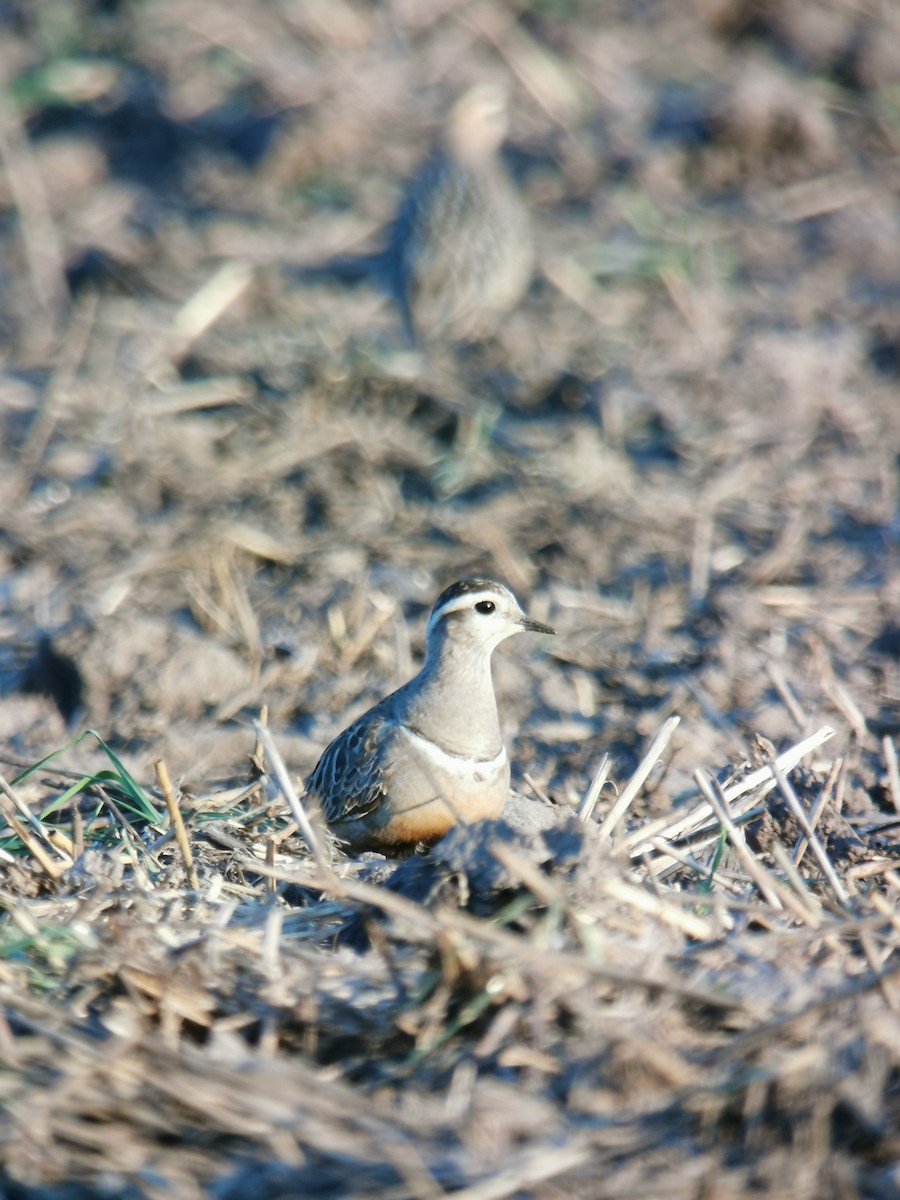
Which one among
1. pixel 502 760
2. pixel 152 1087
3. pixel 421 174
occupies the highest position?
pixel 152 1087

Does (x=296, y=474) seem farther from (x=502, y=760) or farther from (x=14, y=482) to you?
(x=502, y=760)

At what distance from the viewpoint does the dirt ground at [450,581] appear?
376 cm

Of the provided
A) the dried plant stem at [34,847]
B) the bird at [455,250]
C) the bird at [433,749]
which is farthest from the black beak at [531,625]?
the bird at [455,250]

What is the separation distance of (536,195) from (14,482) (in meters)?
5.26

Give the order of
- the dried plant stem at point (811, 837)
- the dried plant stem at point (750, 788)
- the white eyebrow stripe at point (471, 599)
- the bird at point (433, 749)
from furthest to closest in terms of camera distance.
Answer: the white eyebrow stripe at point (471, 599) → the bird at point (433, 749) → the dried plant stem at point (750, 788) → the dried plant stem at point (811, 837)

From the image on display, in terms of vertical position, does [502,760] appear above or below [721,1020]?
below

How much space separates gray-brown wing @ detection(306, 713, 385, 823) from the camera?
622cm

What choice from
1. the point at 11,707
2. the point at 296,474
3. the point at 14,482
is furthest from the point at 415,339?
the point at 11,707

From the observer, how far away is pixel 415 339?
10664 millimetres

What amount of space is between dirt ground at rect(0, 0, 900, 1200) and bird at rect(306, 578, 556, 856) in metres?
0.30

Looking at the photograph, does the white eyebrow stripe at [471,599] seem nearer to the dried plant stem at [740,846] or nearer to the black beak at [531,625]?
the black beak at [531,625]

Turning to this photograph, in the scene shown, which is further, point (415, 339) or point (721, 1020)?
point (415, 339)

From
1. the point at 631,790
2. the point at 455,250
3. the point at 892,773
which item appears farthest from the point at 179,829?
the point at 455,250

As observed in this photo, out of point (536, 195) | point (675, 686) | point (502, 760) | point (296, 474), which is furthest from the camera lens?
point (536, 195)
